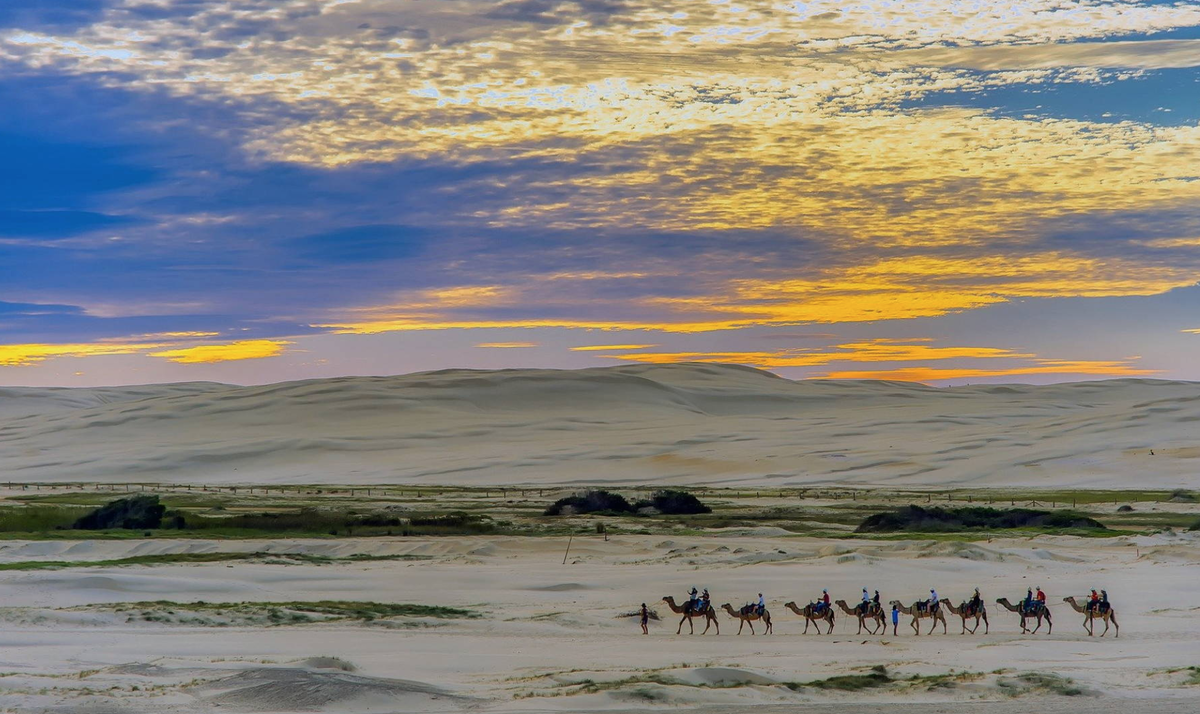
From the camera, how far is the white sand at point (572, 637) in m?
15.3

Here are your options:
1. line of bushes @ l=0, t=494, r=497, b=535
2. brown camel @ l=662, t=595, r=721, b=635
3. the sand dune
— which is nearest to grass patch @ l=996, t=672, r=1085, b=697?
brown camel @ l=662, t=595, r=721, b=635

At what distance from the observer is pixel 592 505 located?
49500 mm

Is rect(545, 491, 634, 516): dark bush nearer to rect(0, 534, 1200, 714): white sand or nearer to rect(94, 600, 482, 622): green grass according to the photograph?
rect(0, 534, 1200, 714): white sand

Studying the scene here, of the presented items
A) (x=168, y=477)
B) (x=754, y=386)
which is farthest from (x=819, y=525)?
(x=754, y=386)

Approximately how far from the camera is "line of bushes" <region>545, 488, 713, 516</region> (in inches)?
1901

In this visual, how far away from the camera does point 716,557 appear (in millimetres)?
32375

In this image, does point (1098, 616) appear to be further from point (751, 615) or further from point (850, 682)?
point (850, 682)

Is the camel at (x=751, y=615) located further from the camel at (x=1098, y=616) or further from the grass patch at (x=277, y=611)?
Result: the camel at (x=1098, y=616)

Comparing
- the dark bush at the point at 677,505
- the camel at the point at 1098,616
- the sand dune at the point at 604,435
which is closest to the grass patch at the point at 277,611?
the camel at the point at 1098,616

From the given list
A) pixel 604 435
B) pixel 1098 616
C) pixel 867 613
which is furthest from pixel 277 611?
pixel 604 435

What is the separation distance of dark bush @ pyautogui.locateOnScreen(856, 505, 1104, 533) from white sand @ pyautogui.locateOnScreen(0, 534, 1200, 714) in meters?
5.53

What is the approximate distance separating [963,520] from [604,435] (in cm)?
5819

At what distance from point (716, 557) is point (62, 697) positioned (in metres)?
20.3

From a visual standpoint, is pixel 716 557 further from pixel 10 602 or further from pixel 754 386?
pixel 754 386
